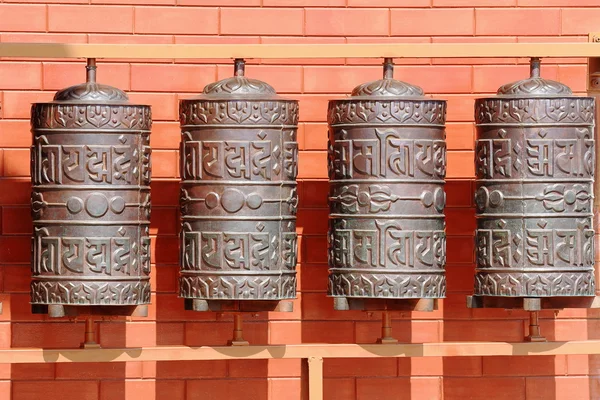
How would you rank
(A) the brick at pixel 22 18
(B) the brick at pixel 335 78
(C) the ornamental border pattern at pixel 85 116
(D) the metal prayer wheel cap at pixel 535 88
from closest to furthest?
(C) the ornamental border pattern at pixel 85 116, (D) the metal prayer wheel cap at pixel 535 88, (A) the brick at pixel 22 18, (B) the brick at pixel 335 78

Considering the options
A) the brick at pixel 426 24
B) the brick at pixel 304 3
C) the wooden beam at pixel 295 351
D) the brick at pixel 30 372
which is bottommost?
the brick at pixel 30 372

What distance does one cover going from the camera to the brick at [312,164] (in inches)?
225

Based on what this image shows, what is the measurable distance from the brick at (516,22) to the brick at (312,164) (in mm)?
777

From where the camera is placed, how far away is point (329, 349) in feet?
17.2

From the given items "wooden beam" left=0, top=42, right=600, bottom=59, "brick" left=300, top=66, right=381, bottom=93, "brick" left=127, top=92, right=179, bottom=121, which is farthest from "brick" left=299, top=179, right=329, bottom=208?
"wooden beam" left=0, top=42, right=600, bottom=59

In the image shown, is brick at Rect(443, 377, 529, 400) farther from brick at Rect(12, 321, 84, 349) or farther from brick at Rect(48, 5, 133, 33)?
brick at Rect(48, 5, 133, 33)

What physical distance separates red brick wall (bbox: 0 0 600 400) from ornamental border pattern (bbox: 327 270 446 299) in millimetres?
525

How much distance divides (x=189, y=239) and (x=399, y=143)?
81cm

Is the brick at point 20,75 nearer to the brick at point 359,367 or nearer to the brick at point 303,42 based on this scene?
the brick at point 303,42

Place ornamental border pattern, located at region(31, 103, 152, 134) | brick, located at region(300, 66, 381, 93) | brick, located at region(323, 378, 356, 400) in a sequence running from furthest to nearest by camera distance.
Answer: brick, located at region(323, 378, 356, 400), brick, located at region(300, 66, 381, 93), ornamental border pattern, located at region(31, 103, 152, 134)

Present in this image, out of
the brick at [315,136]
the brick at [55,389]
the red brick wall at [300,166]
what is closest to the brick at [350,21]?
the red brick wall at [300,166]

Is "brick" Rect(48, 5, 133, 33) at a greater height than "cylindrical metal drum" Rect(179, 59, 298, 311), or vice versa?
"brick" Rect(48, 5, 133, 33)

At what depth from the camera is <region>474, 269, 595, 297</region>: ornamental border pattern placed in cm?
520

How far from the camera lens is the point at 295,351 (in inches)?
207
